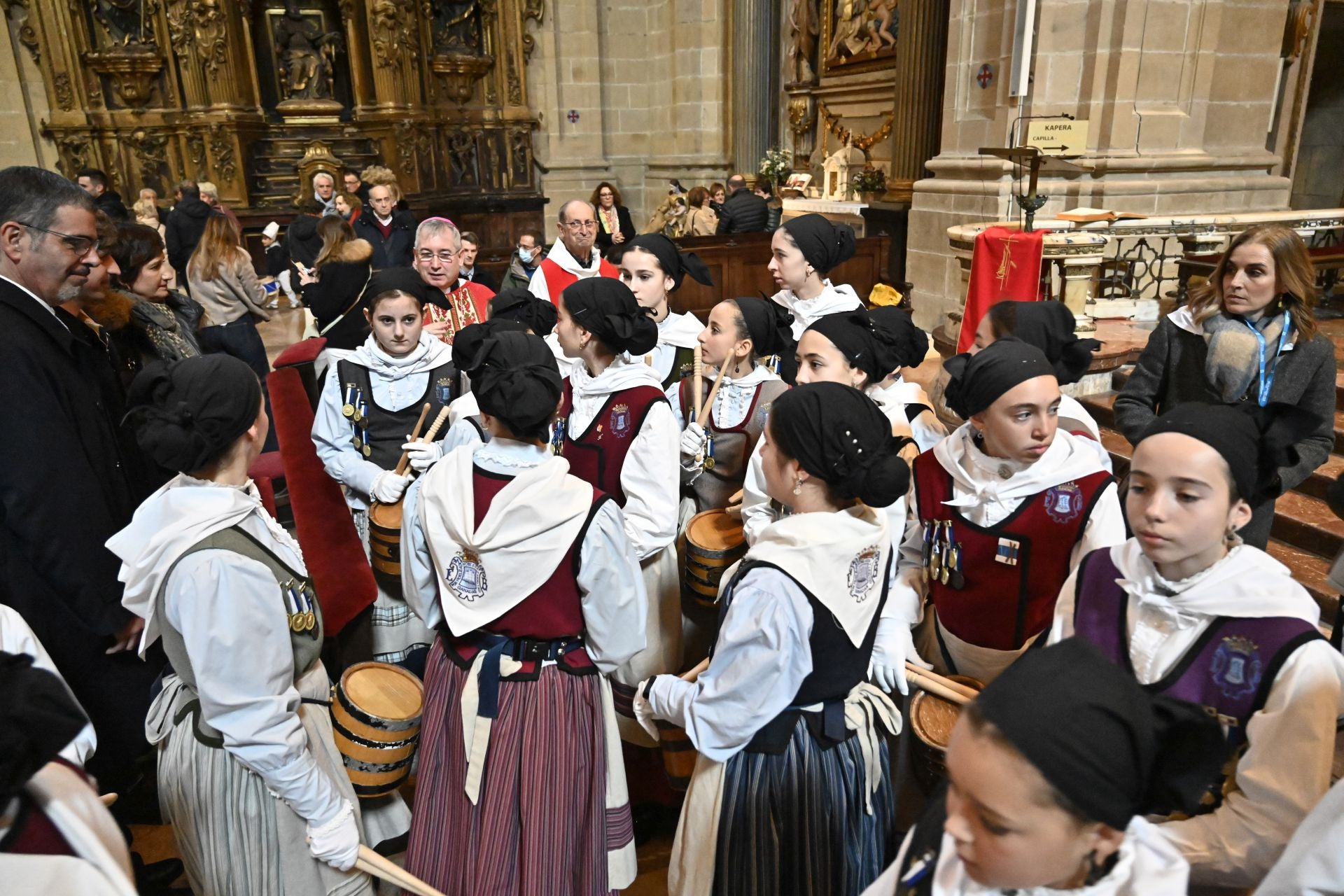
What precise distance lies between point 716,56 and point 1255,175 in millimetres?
7703

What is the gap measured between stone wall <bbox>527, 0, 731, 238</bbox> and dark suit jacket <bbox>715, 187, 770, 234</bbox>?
4.37 metres

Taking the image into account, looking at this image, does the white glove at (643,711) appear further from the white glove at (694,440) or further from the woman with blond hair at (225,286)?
the woman with blond hair at (225,286)

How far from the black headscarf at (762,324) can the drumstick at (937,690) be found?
1.39 metres

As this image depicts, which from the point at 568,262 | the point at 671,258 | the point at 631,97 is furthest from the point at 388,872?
the point at 631,97

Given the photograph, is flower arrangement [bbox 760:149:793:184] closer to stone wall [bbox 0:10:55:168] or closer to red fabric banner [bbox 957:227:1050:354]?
red fabric banner [bbox 957:227:1050:354]

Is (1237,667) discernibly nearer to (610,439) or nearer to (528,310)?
(610,439)

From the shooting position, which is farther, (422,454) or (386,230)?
(386,230)

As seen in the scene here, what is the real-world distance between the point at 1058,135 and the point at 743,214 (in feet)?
11.9

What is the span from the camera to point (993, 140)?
751 centimetres

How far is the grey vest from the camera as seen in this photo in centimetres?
168

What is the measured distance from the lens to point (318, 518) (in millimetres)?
3121

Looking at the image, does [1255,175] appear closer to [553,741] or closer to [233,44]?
[553,741]

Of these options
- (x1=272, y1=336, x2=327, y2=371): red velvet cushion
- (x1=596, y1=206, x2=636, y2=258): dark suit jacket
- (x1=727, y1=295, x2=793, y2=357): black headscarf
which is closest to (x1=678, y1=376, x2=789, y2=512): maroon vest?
(x1=727, y1=295, x2=793, y2=357): black headscarf

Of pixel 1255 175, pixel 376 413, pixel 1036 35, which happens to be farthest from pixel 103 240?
pixel 1255 175
